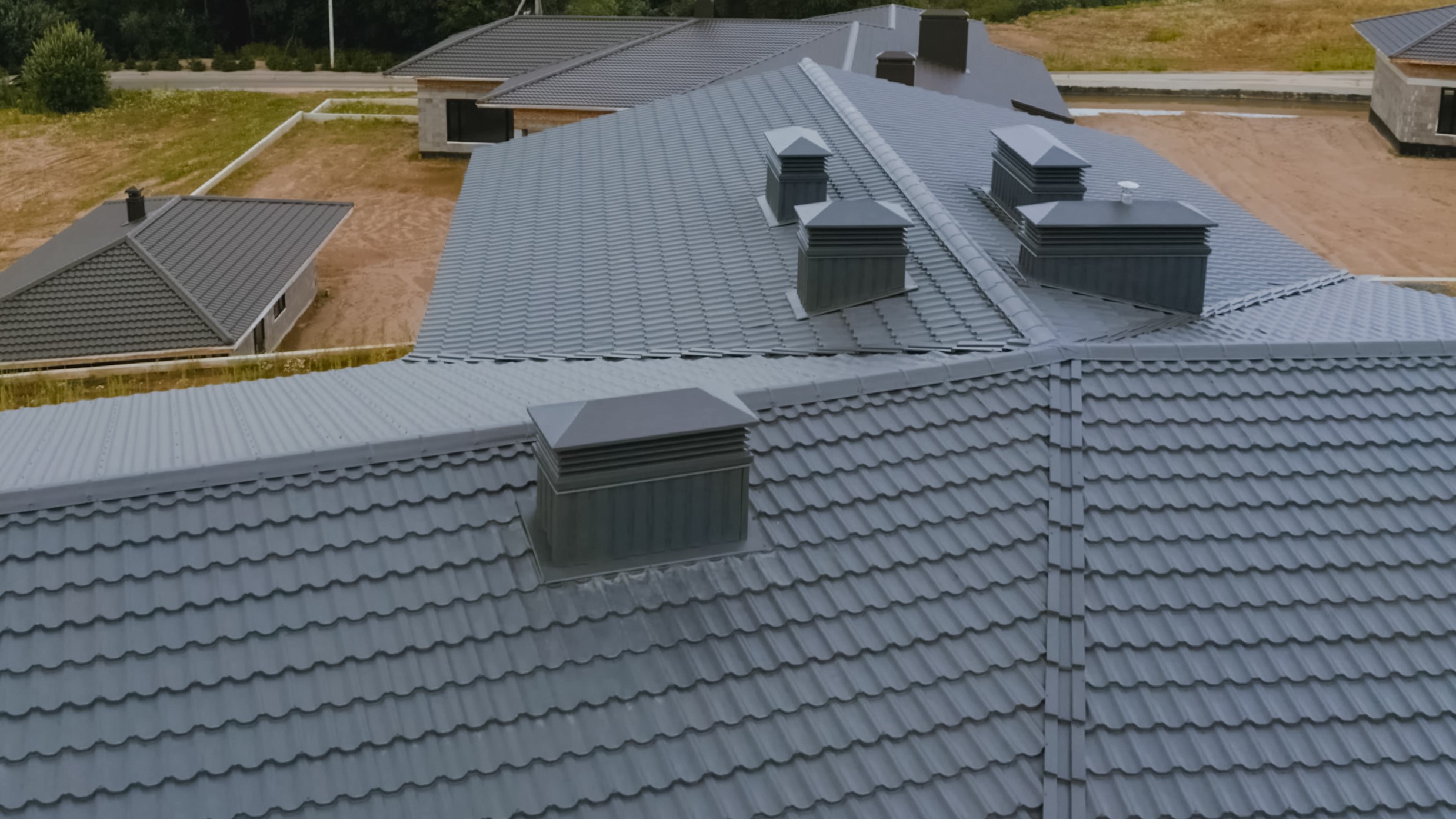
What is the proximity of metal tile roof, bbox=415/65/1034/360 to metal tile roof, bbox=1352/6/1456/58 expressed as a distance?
30.6 m

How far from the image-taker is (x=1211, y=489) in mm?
9273

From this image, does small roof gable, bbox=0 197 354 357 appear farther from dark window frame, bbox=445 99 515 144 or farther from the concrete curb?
the concrete curb

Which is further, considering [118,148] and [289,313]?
[118,148]

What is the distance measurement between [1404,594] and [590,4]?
66616 millimetres

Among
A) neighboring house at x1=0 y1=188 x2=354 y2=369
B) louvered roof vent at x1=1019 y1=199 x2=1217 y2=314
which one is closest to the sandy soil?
louvered roof vent at x1=1019 y1=199 x2=1217 y2=314

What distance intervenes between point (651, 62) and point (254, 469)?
1219 inches

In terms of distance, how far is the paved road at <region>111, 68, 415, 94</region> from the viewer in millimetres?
62844

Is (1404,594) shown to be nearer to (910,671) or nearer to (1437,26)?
(910,671)

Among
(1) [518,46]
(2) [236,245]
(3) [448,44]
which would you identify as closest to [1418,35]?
(1) [518,46]

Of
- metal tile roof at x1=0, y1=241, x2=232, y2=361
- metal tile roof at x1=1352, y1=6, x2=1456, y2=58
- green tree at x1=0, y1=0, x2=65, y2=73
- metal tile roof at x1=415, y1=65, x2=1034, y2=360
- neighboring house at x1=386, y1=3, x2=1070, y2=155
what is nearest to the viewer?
metal tile roof at x1=415, y1=65, x2=1034, y2=360

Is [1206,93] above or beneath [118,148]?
above

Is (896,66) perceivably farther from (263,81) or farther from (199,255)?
(263,81)

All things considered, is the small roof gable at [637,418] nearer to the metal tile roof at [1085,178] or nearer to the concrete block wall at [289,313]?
the metal tile roof at [1085,178]

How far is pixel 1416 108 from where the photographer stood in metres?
42.4
